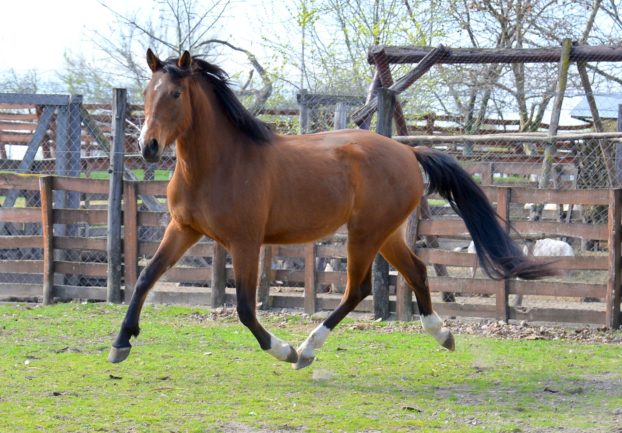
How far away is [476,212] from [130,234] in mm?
4311

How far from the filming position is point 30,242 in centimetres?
1061

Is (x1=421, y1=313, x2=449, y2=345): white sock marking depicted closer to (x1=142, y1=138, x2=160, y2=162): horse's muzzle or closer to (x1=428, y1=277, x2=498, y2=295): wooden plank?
(x1=428, y1=277, x2=498, y2=295): wooden plank

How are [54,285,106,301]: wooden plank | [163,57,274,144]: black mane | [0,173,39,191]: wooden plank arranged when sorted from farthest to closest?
[0,173,39,191]: wooden plank
[54,285,106,301]: wooden plank
[163,57,274,144]: black mane

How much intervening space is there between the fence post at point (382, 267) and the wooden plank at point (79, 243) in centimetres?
322

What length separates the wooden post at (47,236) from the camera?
1018 cm

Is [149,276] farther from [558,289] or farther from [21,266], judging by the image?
[21,266]

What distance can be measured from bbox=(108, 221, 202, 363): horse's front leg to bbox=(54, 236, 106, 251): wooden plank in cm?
429

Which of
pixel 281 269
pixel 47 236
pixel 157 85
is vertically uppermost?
pixel 157 85

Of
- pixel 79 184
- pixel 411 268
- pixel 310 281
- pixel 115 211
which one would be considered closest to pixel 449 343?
pixel 411 268

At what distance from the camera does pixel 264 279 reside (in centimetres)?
967

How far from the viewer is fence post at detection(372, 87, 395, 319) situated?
9.16m

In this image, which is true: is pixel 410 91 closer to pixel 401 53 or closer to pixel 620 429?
pixel 401 53

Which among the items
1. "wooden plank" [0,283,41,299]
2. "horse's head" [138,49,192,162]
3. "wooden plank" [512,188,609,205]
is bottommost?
"wooden plank" [0,283,41,299]

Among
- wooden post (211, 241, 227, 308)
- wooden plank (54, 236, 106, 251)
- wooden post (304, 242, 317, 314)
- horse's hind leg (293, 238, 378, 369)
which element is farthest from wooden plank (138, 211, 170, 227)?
horse's hind leg (293, 238, 378, 369)
